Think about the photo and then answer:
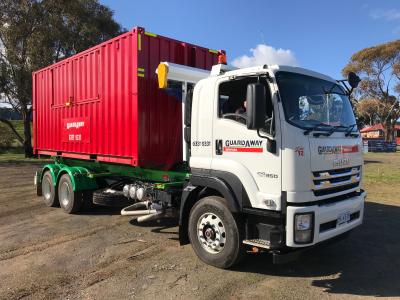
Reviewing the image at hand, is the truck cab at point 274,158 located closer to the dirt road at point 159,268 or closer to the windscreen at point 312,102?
the windscreen at point 312,102

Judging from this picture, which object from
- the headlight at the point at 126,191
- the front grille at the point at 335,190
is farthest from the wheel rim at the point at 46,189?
the front grille at the point at 335,190

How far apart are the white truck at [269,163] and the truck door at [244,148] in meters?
0.01

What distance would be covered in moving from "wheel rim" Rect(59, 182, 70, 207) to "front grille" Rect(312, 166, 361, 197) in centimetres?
620

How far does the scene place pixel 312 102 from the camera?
534cm

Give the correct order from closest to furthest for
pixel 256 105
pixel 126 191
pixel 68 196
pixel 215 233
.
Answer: pixel 256 105
pixel 215 233
pixel 126 191
pixel 68 196

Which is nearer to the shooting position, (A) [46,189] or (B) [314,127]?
(B) [314,127]

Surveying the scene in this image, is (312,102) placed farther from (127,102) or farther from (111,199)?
(111,199)

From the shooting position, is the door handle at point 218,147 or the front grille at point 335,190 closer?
the front grille at point 335,190

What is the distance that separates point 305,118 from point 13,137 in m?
36.0

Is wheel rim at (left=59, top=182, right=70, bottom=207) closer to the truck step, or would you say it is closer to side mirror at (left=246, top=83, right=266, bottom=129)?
the truck step

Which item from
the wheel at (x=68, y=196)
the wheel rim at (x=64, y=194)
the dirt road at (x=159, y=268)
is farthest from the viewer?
the wheel rim at (x=64, y=194)

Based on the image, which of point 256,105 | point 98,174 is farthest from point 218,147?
point 98,174

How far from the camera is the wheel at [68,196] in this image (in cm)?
904

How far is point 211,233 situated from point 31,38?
26364mm
